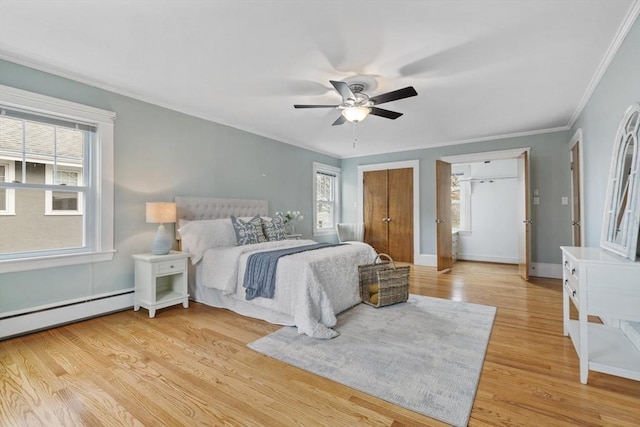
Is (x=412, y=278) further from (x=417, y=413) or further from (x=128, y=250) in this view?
(x=128, y=250)

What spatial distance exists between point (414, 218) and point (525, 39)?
4233 millimetres

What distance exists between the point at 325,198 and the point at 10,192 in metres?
5.23

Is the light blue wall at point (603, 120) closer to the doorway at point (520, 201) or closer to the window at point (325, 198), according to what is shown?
the doorway at point (520, 201)

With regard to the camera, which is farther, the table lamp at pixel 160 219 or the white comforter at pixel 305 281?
the table lamp at pixel 160 219

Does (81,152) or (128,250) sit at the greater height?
(81,152)

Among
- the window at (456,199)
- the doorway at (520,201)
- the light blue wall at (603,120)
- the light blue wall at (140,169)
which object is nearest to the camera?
the light blue wall at (603,120)

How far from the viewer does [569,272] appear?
7.39ft

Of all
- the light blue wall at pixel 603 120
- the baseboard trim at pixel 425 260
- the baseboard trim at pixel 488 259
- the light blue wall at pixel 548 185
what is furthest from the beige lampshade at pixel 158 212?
the baseboard trim at pixel 488 259

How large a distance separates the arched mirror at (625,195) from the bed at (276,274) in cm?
217

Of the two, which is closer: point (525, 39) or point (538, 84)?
point (525, 39)

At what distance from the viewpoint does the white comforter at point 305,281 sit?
8.70 feet

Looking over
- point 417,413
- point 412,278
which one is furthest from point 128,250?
point 412,278

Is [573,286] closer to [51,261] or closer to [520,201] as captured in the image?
[520,201]

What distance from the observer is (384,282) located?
10.9 feet
